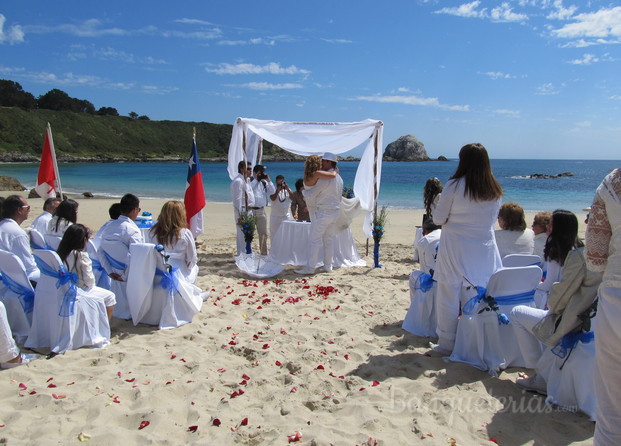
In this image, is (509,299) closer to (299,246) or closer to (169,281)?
(169,281)

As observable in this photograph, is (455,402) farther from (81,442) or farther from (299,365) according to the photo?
(81,442)

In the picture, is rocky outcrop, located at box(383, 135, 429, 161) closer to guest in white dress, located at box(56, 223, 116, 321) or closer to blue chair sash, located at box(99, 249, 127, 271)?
blue chair sash, located at box(99, 249, 127, 271)

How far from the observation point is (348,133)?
9031mm

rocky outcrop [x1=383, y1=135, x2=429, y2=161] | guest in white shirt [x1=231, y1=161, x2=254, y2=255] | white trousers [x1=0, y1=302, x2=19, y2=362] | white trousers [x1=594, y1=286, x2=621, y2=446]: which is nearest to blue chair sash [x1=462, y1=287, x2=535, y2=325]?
white trousers [x1=594, y1=286, x2=621, y2=446]

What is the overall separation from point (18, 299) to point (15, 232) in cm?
70

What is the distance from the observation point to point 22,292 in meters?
4.65

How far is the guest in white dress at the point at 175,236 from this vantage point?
18.0ft

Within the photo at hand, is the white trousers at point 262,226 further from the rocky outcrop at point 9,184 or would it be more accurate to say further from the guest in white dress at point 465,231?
the rocky outcrop at point 9,184

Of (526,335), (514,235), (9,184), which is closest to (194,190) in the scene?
(514,235)

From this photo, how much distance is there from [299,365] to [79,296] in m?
2.27

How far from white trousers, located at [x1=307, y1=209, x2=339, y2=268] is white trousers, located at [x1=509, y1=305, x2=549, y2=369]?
4.60 m

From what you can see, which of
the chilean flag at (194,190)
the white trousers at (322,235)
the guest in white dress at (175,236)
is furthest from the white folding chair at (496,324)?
the chilean flag at (194,190)

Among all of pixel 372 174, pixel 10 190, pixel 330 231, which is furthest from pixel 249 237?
pixel 10 190

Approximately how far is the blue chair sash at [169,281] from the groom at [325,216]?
309cm
